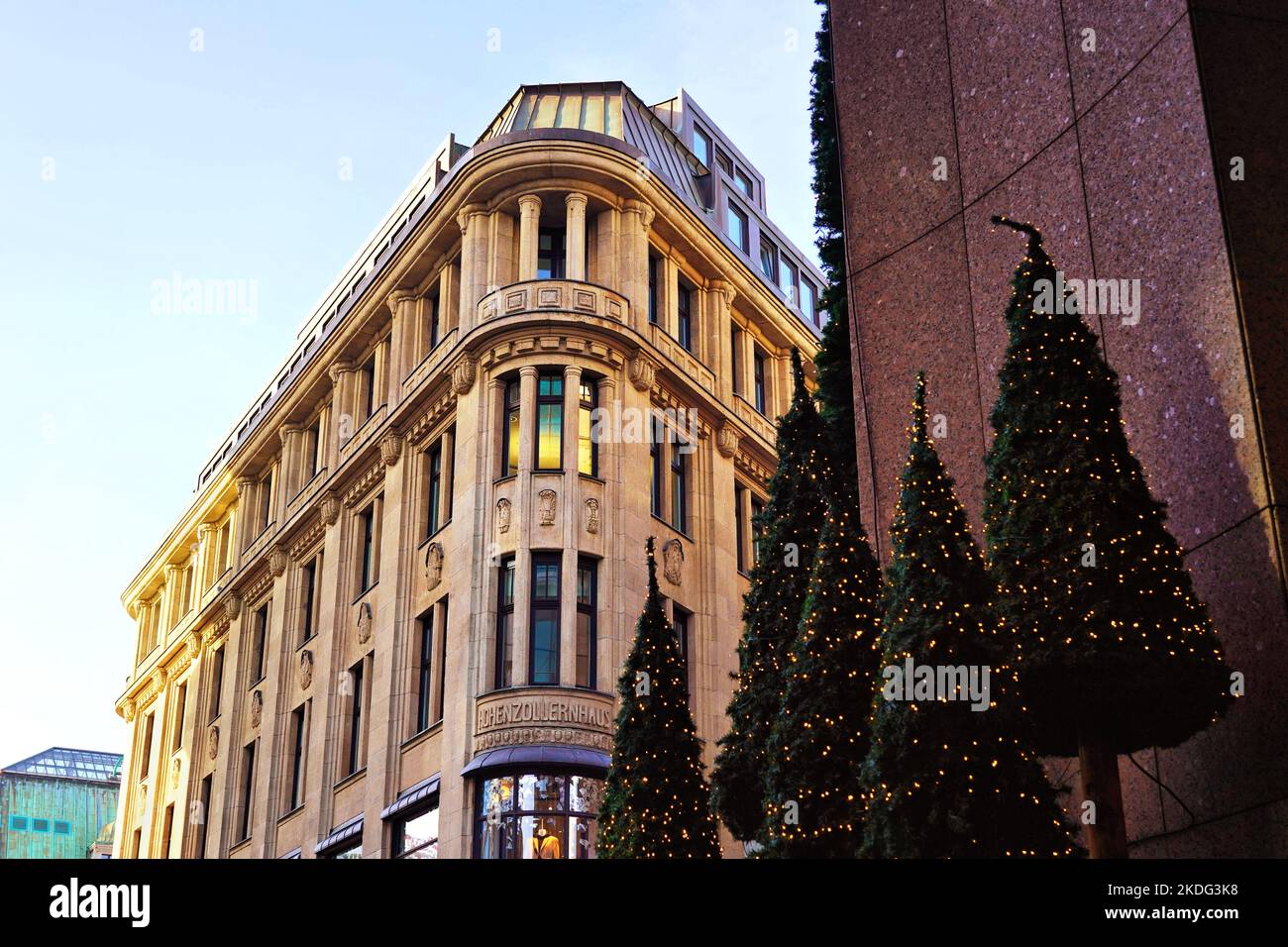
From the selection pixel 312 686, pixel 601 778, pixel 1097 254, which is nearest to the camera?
pixel 1097 254

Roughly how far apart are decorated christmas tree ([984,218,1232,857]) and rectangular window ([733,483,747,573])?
987 inches

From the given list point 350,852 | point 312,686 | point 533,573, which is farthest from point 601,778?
point 312,686

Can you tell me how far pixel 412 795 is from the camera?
32375 millimetres

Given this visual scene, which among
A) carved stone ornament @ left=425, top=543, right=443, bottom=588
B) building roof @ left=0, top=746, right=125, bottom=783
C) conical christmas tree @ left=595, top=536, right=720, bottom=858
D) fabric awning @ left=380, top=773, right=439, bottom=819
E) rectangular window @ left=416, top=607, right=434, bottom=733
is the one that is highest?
building roof @ left=0, top=746, right=125, bottom=783

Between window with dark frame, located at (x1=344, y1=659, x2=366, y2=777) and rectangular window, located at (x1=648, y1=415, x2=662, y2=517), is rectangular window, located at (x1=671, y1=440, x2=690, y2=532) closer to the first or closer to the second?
rectangular window, located at (x1=648, y1=415, x2=662, y2=517)

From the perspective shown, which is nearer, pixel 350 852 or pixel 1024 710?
pixel 1024 710

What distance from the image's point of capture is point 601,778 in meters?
29.6

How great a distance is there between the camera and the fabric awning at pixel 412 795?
104 ft

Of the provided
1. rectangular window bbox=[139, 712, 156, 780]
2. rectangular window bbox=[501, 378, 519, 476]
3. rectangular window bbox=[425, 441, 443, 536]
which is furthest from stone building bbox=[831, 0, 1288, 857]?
rectangular window bbox=[139, 712, 156, 780]

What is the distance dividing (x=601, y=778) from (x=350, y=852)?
891cm

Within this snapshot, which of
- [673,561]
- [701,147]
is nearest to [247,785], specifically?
[673,561]

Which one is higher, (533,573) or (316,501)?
(316,501)

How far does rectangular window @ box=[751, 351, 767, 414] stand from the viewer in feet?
139
